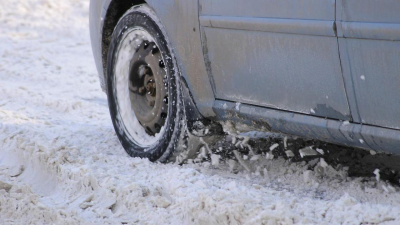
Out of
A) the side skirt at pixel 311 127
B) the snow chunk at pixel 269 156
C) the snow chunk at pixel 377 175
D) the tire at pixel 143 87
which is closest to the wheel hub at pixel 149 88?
the tire at pixel 143 87

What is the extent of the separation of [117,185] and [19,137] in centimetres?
124

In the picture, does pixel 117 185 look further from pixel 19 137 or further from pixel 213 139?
pixel 19 137

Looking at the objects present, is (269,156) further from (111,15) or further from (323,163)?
(111,15)

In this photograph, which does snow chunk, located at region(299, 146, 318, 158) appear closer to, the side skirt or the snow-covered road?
the snow-covered road

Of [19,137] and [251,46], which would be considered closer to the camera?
[251,46]

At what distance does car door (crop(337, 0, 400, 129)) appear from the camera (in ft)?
8.27

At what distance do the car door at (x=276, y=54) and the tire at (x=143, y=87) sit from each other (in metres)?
0.36

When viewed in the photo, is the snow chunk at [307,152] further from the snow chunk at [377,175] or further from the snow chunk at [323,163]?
the snow chunk at [377,175]

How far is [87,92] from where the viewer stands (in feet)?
21.3

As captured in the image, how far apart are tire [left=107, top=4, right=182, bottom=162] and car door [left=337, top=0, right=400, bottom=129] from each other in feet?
3.92

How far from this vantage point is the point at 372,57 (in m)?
2.61

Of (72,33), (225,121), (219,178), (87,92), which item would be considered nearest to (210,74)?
(225,121)

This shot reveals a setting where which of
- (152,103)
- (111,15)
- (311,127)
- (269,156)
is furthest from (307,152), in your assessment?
(111,15)

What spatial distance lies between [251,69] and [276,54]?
203 mm
